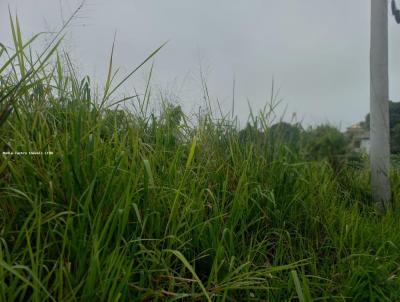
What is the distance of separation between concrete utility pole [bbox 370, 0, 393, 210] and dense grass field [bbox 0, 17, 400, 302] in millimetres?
839

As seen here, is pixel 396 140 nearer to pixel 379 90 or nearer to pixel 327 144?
pixel 379 90

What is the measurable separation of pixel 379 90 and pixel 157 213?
243 cm

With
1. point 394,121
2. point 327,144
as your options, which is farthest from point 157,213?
point 394,121

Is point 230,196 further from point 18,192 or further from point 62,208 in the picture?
point 18,192

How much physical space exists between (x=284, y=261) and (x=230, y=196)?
41 cm

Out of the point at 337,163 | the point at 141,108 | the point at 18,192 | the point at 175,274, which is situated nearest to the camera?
the point at 18,192

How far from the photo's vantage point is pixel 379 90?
3.00m

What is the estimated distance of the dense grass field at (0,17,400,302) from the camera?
46.6 inches

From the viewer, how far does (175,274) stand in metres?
1.39

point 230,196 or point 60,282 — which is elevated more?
point 230,196

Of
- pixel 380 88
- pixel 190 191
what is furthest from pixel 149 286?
pixel 380 88

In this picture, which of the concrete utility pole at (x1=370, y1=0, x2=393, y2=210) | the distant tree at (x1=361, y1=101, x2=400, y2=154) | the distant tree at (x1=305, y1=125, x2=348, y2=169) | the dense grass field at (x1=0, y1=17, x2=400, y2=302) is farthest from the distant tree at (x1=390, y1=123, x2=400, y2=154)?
the dense grass field at (x1=0, y1=17, x2=400, y2=302)

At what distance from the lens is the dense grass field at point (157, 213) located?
3.89ft

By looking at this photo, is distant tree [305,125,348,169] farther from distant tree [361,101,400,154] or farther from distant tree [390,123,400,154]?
distant tree [390,123,400,154]
